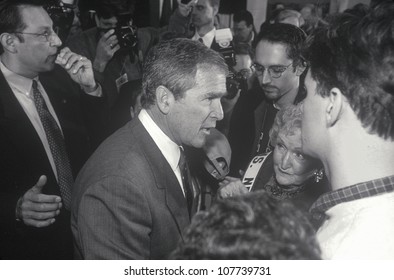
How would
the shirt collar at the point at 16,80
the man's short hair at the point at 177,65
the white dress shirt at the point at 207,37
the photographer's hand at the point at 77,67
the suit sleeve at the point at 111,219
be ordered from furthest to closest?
1. the white dress shirt at the point at 207,37
2. the photographer's hand at the point at 77,67
3. the shirt collar at the point at 16,80
4. the man's short hair at the point at 177,65
5. the suit sleeve at the point at 111,219

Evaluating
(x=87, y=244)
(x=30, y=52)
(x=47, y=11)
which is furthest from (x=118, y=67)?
(x=87, y=244)

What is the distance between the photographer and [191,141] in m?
1.18

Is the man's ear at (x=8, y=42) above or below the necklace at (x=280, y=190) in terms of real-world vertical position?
above

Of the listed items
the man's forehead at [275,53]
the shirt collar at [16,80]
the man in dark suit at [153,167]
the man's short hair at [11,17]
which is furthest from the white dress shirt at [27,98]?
the man's forehead at [275,53]

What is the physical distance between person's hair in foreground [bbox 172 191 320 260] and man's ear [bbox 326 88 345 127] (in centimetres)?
25

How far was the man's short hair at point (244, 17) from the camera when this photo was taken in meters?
3.47

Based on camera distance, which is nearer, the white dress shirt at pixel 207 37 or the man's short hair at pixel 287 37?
the man's short hair at pixel 287 37

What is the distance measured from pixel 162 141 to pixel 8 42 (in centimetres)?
78

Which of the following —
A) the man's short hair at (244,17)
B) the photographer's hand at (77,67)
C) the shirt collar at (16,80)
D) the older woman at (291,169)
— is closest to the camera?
the older woman at (291,169)

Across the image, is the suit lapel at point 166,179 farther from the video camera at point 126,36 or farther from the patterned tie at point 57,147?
the video camera at point 126,36

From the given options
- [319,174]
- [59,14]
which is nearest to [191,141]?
[319,174]

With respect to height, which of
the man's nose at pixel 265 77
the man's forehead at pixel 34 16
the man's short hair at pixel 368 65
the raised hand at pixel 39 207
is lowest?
the raised hand at pixel 39 207

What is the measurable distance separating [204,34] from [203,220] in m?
2.35

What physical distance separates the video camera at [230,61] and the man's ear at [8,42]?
0.95 m
